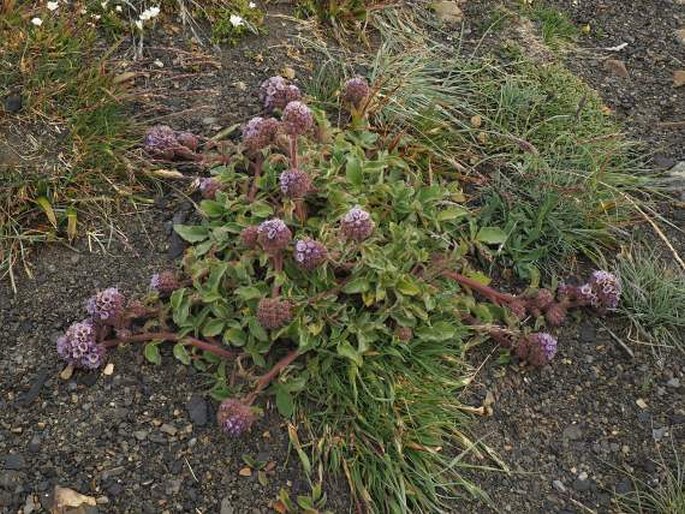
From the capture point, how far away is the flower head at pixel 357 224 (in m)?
3.04

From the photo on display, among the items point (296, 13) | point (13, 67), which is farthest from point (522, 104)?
point (13, 67)

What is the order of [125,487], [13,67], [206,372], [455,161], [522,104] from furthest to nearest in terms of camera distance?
[522,104] → [455,161] → [13,67] → [206,372] → [125,487]

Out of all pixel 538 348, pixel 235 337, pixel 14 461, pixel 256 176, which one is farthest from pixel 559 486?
pixel 14 461

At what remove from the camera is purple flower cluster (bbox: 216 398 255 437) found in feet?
9.45

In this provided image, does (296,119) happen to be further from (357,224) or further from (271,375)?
(271,375)

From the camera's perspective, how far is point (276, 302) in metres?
2.99

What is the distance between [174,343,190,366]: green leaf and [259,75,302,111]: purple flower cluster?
126cm

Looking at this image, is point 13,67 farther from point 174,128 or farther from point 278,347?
point 278,347

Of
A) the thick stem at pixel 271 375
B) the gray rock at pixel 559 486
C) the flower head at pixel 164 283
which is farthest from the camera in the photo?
the flower head at pixel 164 283

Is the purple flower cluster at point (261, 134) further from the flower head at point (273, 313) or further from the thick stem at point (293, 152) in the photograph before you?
the flower head at point (273, 313)

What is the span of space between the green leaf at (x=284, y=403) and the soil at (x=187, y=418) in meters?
0.08

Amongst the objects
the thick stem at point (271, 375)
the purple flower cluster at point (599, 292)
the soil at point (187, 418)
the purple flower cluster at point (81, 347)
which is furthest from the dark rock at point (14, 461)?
the purple flower cluster at point (599, 292)

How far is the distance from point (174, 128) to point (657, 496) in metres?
2.53

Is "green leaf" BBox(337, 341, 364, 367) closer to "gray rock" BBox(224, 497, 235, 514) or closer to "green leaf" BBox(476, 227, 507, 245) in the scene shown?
"gray rock" BBox(224, 497, 235, 514)
